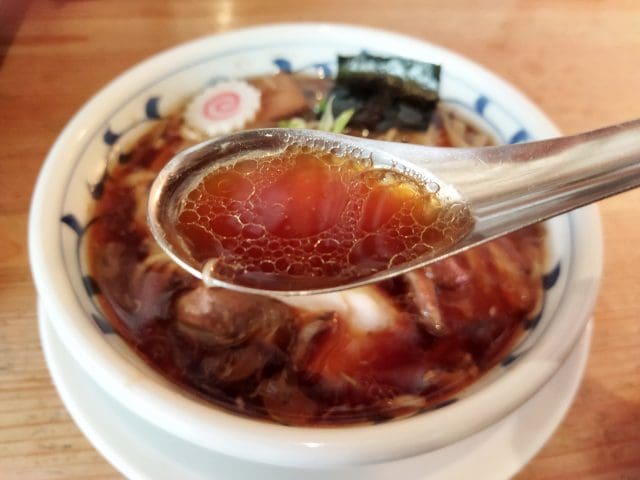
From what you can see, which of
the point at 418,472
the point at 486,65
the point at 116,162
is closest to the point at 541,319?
the point at 418,472

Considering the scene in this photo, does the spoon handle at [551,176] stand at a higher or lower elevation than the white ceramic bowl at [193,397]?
higher

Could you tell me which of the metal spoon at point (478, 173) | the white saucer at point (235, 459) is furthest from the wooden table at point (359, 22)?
the metal spoon at point (478, 173)

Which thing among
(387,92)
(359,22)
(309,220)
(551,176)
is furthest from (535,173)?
(359,22)

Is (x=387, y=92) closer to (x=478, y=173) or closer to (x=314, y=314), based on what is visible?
Answer: (x=478, y=173)

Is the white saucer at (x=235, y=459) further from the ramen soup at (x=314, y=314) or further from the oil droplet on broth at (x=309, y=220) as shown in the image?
the oil droplet on broth at (x=309, y=220)

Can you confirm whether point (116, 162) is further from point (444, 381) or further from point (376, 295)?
point (444, 381)

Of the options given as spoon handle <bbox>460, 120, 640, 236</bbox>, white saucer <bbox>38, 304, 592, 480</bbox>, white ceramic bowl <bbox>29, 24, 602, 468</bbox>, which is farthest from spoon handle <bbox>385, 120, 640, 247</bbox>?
white saucer <bbox>38, 304, 592, 480</bbox>
